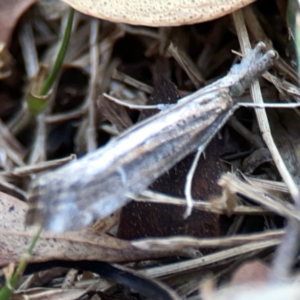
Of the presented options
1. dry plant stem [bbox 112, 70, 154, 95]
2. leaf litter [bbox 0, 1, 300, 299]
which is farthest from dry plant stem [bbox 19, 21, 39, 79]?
dry plant stem [bbox 112, 70, 154, 95]

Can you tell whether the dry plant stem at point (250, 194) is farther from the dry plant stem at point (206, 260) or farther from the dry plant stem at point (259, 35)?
the dry plant stem at point (259, 35)

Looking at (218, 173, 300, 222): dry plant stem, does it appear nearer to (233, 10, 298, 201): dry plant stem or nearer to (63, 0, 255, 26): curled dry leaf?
(233, 10, 298, 201): dry plant stem

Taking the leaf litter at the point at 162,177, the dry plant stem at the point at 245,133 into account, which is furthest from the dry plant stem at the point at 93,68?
the dry plant stem at the point at 245,133

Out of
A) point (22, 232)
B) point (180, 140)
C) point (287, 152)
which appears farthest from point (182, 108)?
point (22, 232)

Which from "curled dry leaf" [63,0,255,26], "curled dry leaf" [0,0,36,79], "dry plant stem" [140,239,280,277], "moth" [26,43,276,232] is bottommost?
"dry plant stem" [140,239,280,277]

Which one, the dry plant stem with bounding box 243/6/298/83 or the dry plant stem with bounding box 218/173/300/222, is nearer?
the dry plant stem with bounding box 218/173/300/222

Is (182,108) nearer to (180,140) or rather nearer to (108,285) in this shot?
(180,140)
